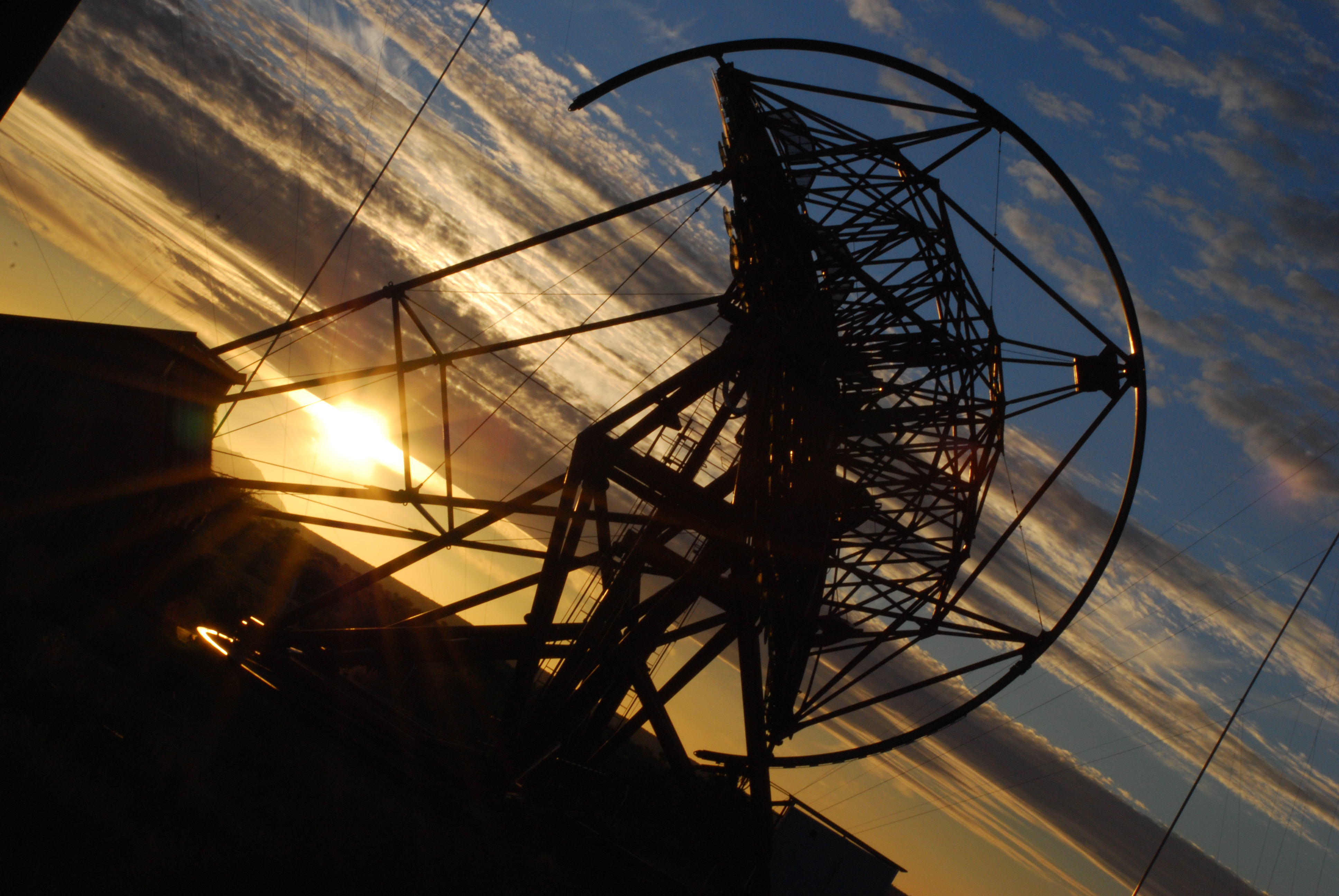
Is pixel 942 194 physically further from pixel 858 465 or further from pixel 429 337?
pixel 429 337

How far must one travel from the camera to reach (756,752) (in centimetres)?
1019

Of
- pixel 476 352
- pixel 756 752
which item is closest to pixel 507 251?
pixel 476 352

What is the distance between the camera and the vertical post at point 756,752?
32.4 ft

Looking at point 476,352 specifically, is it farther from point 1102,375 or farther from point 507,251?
point 1102,375

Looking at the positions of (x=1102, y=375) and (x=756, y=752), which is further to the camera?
(x=1102, y=375)

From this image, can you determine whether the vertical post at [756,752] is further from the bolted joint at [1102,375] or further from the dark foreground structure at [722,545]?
the bolted joint at [1102,375]

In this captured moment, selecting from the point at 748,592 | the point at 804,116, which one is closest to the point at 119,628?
the point at 748,592

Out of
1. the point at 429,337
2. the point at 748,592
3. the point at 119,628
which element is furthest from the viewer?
the point at 119,628

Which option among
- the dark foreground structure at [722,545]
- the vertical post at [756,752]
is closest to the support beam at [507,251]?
the dark foreground structure at [722,545]

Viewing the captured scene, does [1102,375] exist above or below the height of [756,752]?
above

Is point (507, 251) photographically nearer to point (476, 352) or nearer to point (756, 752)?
point (476, 352)

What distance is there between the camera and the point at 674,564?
436 inches

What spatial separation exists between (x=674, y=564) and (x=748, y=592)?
1.31m

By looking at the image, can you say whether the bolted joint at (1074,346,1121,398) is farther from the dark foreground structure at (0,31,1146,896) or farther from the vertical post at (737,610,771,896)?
the vertical post at (737,610,771,896)
